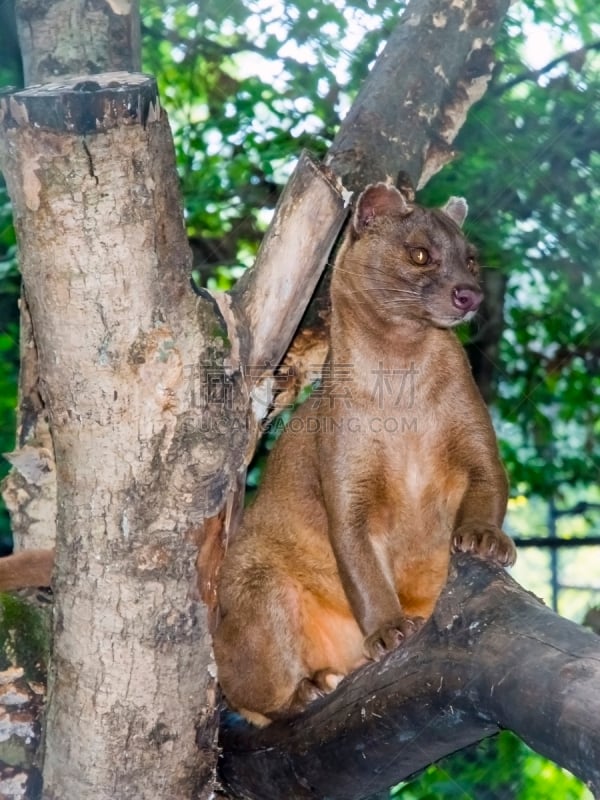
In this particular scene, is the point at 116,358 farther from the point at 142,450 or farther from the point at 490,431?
the point at 490,431

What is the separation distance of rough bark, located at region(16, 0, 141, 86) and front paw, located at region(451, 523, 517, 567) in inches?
92.8

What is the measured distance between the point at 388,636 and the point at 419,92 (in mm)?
2809

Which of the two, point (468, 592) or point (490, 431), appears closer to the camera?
point (468, 592)

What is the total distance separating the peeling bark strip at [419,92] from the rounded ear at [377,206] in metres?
0.49

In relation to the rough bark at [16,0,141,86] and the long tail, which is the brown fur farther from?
the rough bark at [16,0,141,86]

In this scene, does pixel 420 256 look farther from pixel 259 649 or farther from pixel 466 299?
pixel 259 649

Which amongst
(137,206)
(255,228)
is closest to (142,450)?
(137,206)

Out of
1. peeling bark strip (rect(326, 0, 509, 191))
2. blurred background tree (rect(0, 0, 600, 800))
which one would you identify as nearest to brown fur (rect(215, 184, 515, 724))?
peeling bark strip (rect(326, 0, 509, 191))

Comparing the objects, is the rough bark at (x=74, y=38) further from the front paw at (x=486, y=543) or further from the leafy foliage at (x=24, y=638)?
the front paw at (x=486, y=543)

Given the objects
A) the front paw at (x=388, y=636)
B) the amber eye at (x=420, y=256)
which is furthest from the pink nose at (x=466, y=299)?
the front paw at (x=388, y=636)

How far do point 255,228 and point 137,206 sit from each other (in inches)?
171

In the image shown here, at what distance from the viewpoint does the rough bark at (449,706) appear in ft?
8.66

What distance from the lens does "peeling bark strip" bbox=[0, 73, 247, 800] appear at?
10.4 feet

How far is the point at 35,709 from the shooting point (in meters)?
3.89
